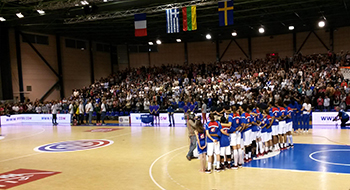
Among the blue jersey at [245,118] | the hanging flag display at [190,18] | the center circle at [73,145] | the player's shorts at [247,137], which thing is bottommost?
the center circle at [73,145]

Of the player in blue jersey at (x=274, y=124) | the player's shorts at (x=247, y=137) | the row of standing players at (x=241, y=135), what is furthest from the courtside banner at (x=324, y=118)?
the player's shorts at (x=247, y=137)

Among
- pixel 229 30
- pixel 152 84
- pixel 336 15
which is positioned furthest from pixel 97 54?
pixel 336 15

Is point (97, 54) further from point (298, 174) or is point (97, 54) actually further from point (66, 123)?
point (298, 174)

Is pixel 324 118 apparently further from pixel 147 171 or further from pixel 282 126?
pixel 147 171

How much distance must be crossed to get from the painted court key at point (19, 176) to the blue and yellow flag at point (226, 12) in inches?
478

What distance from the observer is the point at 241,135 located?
932 cm

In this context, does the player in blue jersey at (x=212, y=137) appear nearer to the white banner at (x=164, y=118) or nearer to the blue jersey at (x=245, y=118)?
the blue jersey at (x=245, y=118)

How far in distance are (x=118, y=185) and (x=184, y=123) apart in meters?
13.9

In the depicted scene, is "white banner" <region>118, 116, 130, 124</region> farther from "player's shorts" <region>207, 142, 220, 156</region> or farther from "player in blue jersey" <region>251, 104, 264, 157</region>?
"player's shorts" <region>207, 142, 220, 156</region>

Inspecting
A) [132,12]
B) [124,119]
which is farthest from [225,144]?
[132,12]

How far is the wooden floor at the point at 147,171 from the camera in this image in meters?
7.35

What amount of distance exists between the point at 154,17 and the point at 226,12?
40.0 feet

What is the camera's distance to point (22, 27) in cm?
2994

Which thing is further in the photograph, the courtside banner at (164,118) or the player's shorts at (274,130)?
the courtside banner at (164,118)
